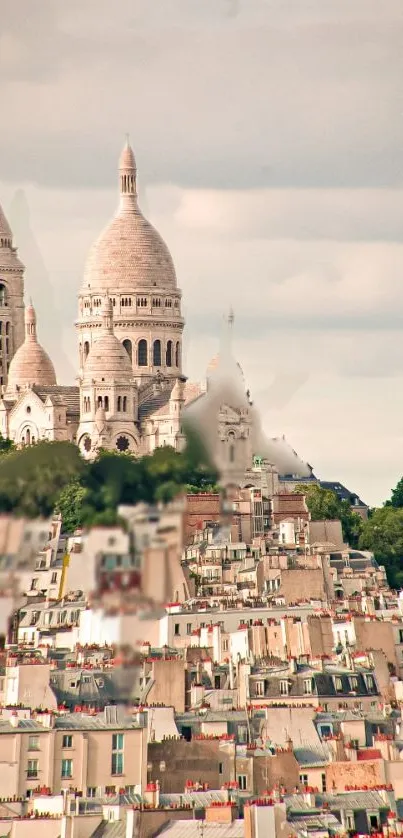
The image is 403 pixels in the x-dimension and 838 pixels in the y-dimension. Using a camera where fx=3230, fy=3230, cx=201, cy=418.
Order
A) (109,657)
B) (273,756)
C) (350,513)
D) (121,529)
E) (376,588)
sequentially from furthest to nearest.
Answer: (350,513) → (376,588) → (109,657) → (273,756) → (121,529)

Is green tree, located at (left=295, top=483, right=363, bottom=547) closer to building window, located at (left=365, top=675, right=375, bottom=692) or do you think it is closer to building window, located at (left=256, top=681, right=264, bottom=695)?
building window, located at (left=365, top=675, right=375, bottom=692)

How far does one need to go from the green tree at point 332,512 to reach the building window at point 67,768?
76876 millimetres

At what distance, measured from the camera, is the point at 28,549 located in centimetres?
3569

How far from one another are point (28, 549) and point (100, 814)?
17.1 meters

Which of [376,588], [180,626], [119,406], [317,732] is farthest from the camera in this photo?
[119,406]

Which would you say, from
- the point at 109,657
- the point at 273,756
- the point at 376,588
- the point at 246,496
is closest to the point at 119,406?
the point at 246,496

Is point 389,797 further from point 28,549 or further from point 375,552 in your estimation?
point 375,552

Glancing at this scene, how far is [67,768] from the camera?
5897 centimetres

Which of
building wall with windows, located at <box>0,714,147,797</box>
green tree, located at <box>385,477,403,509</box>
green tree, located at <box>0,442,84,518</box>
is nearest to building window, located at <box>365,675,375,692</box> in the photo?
building wall with windows, located at <box>0,714,147,797</box>

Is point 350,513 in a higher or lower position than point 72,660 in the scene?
higher

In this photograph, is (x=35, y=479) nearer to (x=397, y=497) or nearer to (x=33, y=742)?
(x=33, y=742)

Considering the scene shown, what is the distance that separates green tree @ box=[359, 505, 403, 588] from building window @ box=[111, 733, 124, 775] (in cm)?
6631

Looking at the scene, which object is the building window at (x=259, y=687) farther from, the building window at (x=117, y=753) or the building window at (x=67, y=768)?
the building window at (x=67, y=768)

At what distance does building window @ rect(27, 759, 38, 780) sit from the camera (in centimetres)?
5878
